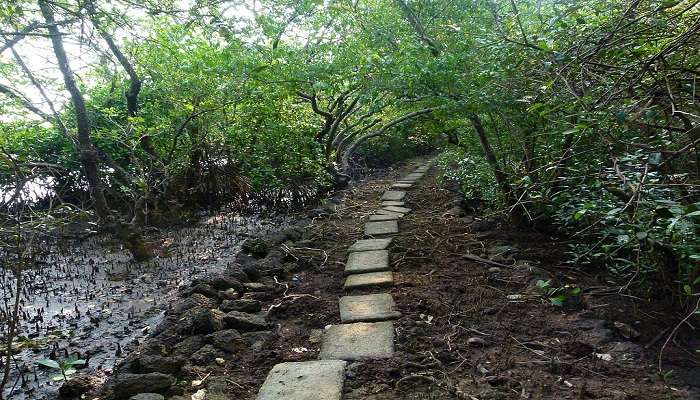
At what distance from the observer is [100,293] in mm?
4129

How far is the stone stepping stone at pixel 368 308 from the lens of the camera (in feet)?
9.70

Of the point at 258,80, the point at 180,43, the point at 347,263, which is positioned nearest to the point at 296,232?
the point at 347,263

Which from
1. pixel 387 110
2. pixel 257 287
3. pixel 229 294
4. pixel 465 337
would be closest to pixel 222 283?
pixel 229 294

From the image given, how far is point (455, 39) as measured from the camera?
460cm

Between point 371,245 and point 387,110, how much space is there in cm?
422

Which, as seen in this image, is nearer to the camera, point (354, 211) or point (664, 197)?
point (664, 197)

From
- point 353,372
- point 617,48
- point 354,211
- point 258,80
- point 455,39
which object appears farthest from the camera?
point 354,211

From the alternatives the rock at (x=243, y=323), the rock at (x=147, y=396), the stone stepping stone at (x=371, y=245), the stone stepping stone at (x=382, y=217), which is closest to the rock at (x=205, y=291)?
the rock at (x=243, y=323)

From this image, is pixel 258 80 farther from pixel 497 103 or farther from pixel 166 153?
pixel 497 103

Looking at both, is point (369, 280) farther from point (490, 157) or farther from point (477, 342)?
point (490, 157)

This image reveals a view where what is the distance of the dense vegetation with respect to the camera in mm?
2301

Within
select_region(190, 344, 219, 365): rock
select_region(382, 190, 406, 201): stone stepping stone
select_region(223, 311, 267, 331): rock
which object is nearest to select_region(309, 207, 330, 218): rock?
select_region(382, 190, 406, 201): stone stepping stone

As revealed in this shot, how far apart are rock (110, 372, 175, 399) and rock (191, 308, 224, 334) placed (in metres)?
0.57

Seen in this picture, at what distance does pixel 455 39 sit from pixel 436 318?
286cm
